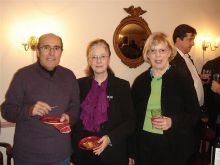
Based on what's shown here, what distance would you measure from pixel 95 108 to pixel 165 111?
0.49 meters

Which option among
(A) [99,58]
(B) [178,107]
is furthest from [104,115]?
(B) [178,107]

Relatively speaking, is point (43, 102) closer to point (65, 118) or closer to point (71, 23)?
point (65, 118)

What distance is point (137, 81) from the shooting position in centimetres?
224

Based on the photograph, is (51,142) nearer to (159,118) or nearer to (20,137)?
(20,137)

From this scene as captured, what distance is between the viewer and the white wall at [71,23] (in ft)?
10.4

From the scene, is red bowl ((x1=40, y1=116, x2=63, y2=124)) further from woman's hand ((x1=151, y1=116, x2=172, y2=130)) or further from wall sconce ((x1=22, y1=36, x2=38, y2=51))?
wall sconce ((x1=22, y1=36, x2=38, y2=51))

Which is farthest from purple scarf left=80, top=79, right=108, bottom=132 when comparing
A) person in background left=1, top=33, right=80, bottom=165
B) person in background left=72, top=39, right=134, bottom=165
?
person in background left=1, top=33, right=80, bottom=165

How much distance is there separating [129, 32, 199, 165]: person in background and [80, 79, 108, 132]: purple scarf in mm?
279

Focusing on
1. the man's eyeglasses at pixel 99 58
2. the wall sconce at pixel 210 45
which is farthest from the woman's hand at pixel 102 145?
the wall sconce at pixel 210 45

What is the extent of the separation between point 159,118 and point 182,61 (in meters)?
1.47

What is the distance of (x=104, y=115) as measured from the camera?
201 centimetres

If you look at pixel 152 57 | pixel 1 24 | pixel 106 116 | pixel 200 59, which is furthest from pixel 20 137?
pixel 200 59

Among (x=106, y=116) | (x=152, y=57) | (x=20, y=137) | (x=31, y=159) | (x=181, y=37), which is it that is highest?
(x=181, y=37)

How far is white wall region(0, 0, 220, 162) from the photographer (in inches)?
125
